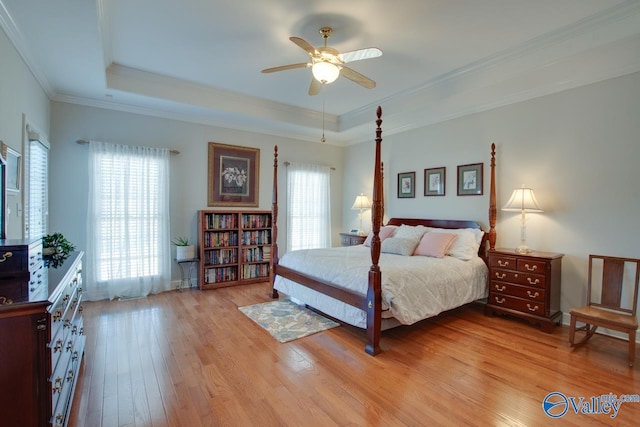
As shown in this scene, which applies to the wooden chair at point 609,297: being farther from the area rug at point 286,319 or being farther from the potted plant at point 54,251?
the potted plant at point 54,251

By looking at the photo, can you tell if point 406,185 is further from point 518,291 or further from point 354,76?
point 354,76

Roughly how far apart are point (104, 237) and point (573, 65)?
19.1ft

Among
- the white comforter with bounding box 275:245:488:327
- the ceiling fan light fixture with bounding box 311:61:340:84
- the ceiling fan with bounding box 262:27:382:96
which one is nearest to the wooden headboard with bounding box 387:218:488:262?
the white comforter with bounding box 275:245:488:327

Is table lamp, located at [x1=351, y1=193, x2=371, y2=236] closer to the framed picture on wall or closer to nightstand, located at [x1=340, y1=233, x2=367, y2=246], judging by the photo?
nightstand, located at [x1=340, y1=233, x2=367, y2=246]

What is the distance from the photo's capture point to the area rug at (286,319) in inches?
125

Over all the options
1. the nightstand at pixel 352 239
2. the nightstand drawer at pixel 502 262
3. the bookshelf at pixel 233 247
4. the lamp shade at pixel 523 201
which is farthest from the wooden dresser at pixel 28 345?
the nightstand at pixel 352 239


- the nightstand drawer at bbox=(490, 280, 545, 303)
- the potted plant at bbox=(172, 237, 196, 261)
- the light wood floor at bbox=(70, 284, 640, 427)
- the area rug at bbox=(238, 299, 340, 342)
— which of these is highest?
the potted plant at bbox=(172, 237, 196, 261)

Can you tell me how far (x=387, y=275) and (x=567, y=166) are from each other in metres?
2.42

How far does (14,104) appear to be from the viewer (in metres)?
2.60

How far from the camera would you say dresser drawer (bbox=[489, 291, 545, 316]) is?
330 cm

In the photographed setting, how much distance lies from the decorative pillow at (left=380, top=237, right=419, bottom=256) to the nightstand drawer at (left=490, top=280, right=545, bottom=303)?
996mm

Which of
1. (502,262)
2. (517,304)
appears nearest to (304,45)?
(502,262)

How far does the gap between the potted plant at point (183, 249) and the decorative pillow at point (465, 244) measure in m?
3.61

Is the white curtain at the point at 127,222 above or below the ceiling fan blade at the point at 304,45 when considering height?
below
